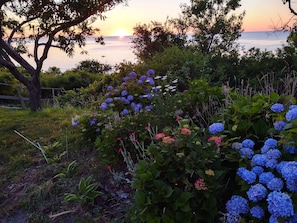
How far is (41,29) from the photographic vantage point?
823cm

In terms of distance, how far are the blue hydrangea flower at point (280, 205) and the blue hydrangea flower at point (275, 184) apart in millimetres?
76

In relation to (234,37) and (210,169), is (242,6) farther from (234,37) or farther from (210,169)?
(210,169)

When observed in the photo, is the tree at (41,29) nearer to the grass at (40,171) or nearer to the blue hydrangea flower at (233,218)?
the grass at (40,171)

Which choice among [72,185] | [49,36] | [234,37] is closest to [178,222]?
[72,185]

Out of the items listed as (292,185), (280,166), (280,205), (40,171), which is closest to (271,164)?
(280,166)

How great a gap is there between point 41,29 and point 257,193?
7.59m

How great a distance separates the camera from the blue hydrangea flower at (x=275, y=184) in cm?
178

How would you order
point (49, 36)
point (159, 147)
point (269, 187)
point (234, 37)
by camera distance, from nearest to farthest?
point (269, 187) < point (159, 147) < point (49, 36) < point (234, 37)

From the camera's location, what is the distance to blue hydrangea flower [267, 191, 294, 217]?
165 cm

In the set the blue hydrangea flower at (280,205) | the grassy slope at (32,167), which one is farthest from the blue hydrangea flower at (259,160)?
the grassy slope at (32,167)

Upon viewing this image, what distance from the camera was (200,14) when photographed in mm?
11320

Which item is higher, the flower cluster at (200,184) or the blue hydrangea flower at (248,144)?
the blue hydrangea flower at (248,144)

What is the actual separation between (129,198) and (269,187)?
4.34 ft

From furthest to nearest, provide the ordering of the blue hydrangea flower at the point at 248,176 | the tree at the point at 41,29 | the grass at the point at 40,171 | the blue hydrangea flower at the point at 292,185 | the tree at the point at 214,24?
the tree at the point at 214,24 < the tree at the point at 41,29 < the grass at the point at 40,171 < the blue hydrangea flower at the point at 248,176 < the blue hydrangea flower at the point at 292,185
